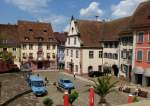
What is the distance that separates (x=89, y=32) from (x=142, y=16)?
17.7m

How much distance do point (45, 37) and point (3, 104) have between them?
210 feet

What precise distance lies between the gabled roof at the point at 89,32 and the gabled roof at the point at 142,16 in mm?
14028

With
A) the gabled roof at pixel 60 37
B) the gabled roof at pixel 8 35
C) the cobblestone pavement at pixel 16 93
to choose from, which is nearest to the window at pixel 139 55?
the cobblestone pavement at pixel 16 93

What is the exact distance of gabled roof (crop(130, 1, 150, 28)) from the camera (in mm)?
44322

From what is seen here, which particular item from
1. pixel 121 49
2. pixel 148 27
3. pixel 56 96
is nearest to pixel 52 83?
pixel 56 96

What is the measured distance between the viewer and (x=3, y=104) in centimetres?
1279

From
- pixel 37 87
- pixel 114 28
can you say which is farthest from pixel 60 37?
pixel 37 87

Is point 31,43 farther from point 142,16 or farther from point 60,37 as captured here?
point 142,16

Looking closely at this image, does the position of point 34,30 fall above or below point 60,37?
above

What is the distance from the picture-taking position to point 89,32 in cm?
6200

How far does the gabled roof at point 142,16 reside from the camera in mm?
44322

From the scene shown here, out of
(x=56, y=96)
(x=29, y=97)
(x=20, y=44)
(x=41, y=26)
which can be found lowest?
(x=56, y=96)

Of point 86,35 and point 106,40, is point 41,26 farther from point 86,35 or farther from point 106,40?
point 106,40

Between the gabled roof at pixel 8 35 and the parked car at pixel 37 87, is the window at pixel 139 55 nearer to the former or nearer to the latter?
the parked car at pixel 37 87
